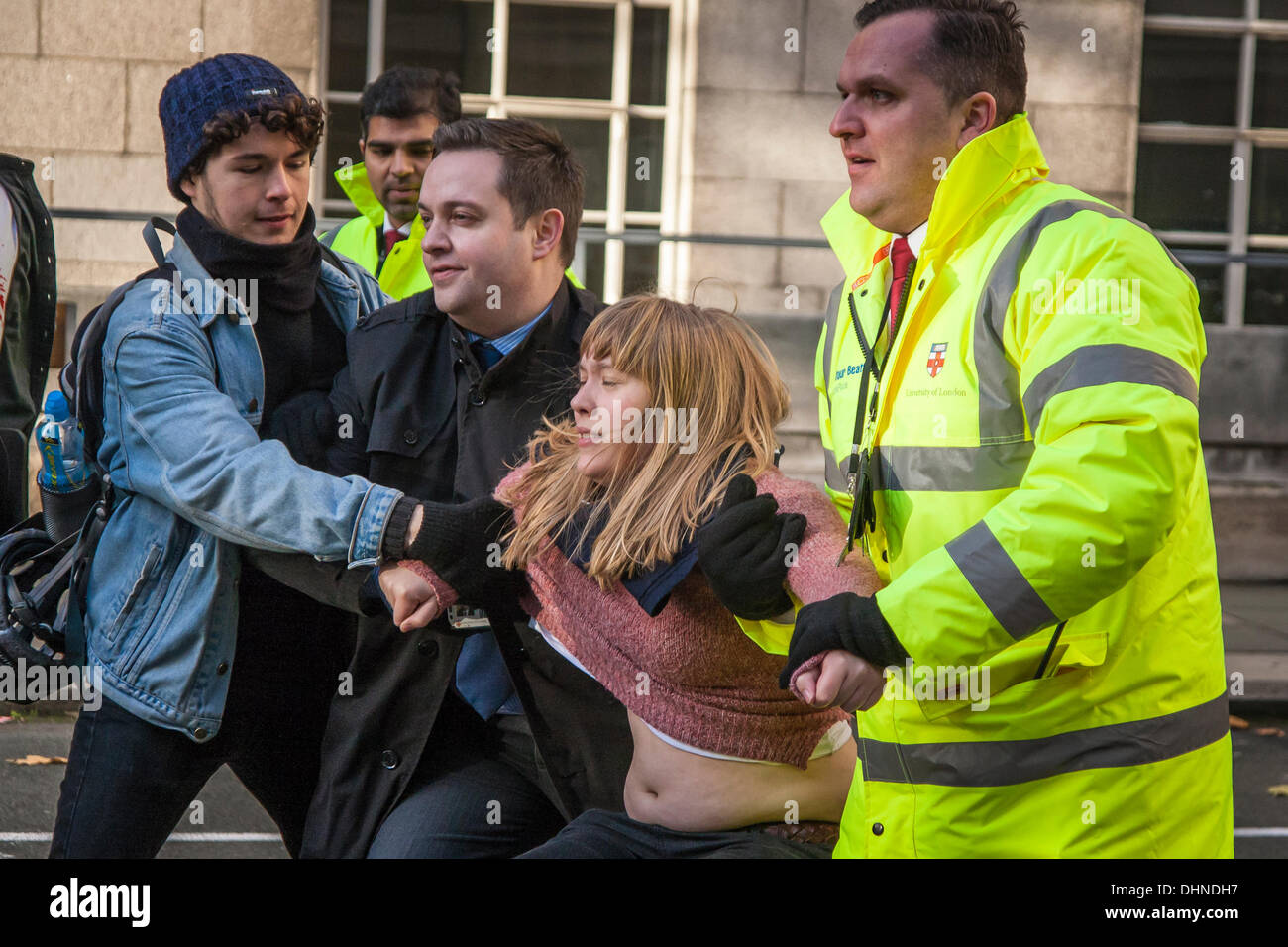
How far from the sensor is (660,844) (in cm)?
244

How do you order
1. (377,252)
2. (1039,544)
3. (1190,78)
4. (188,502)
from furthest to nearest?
(1190,78), (377,252), (188,502), (1039,544)

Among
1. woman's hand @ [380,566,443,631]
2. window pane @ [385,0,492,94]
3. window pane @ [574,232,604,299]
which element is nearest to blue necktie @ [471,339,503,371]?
woman's hand @ [380,566,443,631]

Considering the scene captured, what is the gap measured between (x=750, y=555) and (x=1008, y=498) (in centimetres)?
46

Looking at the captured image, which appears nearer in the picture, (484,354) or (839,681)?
(839,681)

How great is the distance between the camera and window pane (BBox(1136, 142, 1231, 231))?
1009 cm

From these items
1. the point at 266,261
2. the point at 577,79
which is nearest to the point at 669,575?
the point at 266,261

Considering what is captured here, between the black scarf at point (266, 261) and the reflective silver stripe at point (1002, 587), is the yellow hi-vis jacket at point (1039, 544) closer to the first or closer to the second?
the reflective silver stripe at point (1002, 587)

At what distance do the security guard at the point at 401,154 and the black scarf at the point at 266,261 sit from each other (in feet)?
6.41

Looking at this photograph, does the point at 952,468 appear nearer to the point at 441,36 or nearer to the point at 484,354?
the point at 484,354

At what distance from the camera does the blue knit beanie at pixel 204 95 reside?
2902 mm

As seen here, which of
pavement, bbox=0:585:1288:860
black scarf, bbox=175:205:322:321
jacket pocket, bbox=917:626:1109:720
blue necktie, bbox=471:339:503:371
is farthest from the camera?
pavement, bbox=0:585:1288:860

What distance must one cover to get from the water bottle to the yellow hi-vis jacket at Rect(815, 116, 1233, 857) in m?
1.71

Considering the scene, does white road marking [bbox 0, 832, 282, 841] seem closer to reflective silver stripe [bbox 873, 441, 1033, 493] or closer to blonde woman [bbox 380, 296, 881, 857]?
blonde woman [bbox 380, 296, 881, 857]

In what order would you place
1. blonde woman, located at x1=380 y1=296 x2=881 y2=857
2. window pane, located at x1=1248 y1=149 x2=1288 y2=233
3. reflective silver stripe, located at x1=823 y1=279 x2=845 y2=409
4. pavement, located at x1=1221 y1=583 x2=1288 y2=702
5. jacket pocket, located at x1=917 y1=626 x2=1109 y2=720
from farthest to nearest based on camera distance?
window pane, located at x1=1248 y1=149 x2=1288 y2=233
pavement, located at x1=1221 y1=583 x2=1288 y2=702
reflective silver stripe, located at x1=823 y1=279 x2=845 y2=409
blonde woman, located at x1=380 y1=296 x2=881 y2=857
jacket pocket, located at x1=917 y1=626 x2=1109 y2=720
